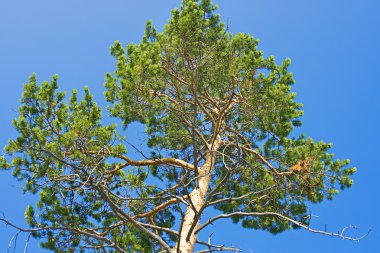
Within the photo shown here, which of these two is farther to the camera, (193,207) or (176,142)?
(176,142)

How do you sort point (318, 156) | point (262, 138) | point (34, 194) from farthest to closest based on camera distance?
point (262, 138) < point (318, 156) < point (34, 194)

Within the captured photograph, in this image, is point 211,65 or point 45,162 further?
point 211,65

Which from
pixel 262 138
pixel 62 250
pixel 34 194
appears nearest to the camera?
pixel 62 250

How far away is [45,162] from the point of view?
26.5 feet

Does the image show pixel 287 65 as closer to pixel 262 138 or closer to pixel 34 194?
pixel 262 138

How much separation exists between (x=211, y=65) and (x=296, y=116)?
8.50ft

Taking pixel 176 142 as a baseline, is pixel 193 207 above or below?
below

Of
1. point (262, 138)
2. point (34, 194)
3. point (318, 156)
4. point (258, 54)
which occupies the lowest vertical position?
point (34, 194)

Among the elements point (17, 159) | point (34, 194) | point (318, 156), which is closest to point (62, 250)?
point (34, 194)

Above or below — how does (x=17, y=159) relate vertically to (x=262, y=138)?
below

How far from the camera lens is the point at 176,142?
10531mm

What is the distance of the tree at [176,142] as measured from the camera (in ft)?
26.3

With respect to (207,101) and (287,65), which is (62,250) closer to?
(207,101)

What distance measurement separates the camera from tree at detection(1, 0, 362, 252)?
26.3 feet
